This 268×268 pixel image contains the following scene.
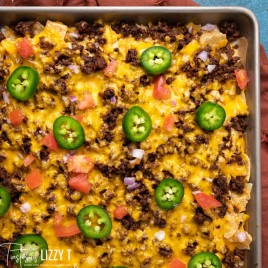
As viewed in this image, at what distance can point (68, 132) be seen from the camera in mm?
3451

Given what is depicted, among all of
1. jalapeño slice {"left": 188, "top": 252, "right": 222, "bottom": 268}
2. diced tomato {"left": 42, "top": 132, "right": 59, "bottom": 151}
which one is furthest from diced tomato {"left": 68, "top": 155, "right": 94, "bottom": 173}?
jalapeño slice {"left": 188, "top": 252, "right": 222, "bottom": 268}

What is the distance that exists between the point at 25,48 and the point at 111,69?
21.8 inches

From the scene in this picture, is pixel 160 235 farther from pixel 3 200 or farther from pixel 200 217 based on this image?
pixel 3 200

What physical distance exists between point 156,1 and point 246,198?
1489mm

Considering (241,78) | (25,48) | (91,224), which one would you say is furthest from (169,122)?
(25,48)

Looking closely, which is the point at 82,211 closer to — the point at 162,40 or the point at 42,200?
the point at 42,200

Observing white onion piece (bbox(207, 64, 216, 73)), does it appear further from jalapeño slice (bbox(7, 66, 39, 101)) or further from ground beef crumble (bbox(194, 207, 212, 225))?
jalapeño slice (bbox(7, 66, 39, 101))

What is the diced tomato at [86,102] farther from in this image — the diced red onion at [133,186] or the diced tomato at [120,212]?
the diced tomato at [120,212]

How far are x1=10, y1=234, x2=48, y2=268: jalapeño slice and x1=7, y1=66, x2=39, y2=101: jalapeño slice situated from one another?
2.83 feet

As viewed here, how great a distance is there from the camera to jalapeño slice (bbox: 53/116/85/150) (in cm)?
344

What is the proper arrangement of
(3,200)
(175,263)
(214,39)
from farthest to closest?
1. (214,39)
2. (175,263)
3. (3,200)

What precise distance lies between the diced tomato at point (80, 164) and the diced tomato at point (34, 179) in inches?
7.7

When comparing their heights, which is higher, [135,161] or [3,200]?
[135,161]

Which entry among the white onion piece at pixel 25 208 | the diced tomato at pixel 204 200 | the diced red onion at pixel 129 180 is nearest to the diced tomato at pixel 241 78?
the diced tomato at pixel 204 200
